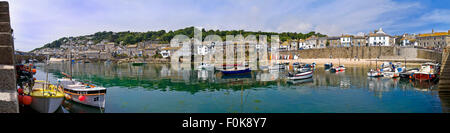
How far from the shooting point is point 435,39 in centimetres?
6141

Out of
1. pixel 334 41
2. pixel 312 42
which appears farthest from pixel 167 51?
pixel 334 41

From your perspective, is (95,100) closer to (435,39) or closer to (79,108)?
(79,108)

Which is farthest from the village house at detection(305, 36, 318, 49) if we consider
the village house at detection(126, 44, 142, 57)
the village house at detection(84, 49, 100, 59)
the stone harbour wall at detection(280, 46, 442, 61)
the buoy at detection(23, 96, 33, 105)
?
the village house at detection(84, 49, 100, 59)

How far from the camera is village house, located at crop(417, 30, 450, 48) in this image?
188ft

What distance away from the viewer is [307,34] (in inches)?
4456

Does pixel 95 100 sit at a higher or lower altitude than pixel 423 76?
lower

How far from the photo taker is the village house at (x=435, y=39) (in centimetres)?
5742

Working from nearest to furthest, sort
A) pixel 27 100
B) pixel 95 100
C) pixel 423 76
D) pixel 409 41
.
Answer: pixel 27 100 → pixel 95 100 → pixel 423 76 → pixel 409 41

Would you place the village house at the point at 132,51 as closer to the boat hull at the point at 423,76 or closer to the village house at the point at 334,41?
the village house at the point at 334,41

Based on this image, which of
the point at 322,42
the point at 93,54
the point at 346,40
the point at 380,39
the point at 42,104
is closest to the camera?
the point at 42,104

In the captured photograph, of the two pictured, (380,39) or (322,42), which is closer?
(380,39)

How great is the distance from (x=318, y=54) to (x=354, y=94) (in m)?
55.2
